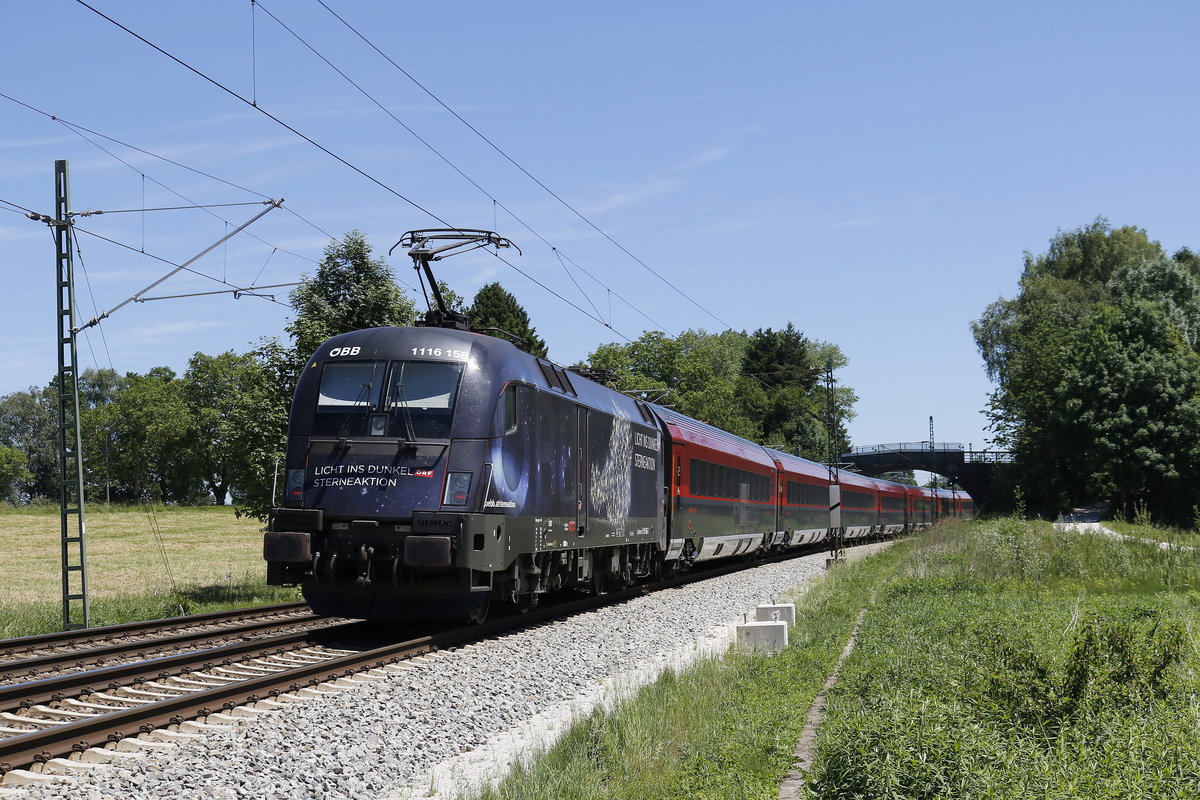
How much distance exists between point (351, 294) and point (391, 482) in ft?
36.2

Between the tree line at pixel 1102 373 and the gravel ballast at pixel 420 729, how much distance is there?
44102 millimetres

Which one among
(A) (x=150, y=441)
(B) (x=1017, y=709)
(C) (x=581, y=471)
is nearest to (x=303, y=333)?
(C) (x=581, y=471)

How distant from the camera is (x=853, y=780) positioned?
6.32 meters

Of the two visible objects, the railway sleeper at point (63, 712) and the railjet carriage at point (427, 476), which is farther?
the railjet carriage at point (427, 476)

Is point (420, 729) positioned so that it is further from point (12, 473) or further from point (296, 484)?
point (12, 473)

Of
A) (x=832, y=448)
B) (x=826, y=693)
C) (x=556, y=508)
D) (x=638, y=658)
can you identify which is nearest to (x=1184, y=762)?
(x=826, y=693)

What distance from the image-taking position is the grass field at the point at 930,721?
6.22 metres

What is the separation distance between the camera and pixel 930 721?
22.7 feet

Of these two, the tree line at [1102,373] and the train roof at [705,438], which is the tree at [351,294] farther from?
the tree line at [1102,373]

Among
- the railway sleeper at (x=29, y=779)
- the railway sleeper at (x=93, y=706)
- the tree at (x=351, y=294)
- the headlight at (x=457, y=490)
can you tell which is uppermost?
the tree at (x=351, y=294)

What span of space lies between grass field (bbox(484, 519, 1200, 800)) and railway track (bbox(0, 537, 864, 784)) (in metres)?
2.83

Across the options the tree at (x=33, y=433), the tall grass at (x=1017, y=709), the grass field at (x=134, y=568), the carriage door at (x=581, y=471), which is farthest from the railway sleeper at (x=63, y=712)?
the tree at (x=33, y=433)

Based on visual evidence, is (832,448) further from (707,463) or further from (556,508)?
(556,508)

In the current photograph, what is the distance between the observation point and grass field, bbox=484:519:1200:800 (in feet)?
20.4
